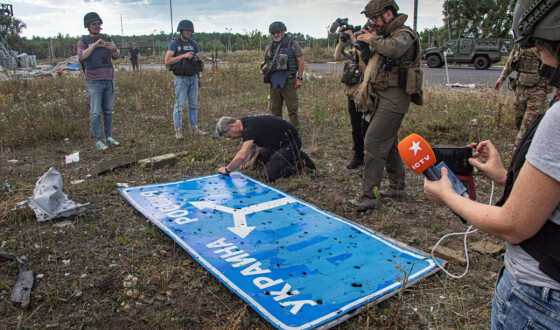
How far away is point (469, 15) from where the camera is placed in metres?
31.7

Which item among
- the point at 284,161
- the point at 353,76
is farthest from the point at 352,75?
the point at 284,161

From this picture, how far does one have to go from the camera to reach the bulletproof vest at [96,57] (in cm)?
583

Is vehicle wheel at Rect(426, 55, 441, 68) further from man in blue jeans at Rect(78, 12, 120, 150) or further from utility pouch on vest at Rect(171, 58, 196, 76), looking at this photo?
man in blue jeans at Rect(78, 12, 120, 150)

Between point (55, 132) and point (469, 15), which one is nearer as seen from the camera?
point (55, 132)

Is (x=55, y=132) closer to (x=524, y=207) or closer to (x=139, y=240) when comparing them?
(x=139, y=240)

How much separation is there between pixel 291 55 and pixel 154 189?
3.16 meters

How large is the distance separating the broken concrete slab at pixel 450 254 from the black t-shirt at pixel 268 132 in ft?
8.19

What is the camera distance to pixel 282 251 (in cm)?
326

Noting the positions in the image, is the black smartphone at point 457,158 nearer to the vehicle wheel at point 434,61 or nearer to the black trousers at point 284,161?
the black trousers at point 284,161

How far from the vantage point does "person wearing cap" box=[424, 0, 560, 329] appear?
941mm

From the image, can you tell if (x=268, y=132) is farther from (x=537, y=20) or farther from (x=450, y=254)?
(x=537, y=20)

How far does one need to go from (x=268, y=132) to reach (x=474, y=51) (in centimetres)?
1767

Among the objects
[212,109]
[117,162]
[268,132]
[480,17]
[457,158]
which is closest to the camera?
[457,158]

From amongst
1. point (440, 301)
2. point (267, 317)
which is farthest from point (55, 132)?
point (440, 301)
